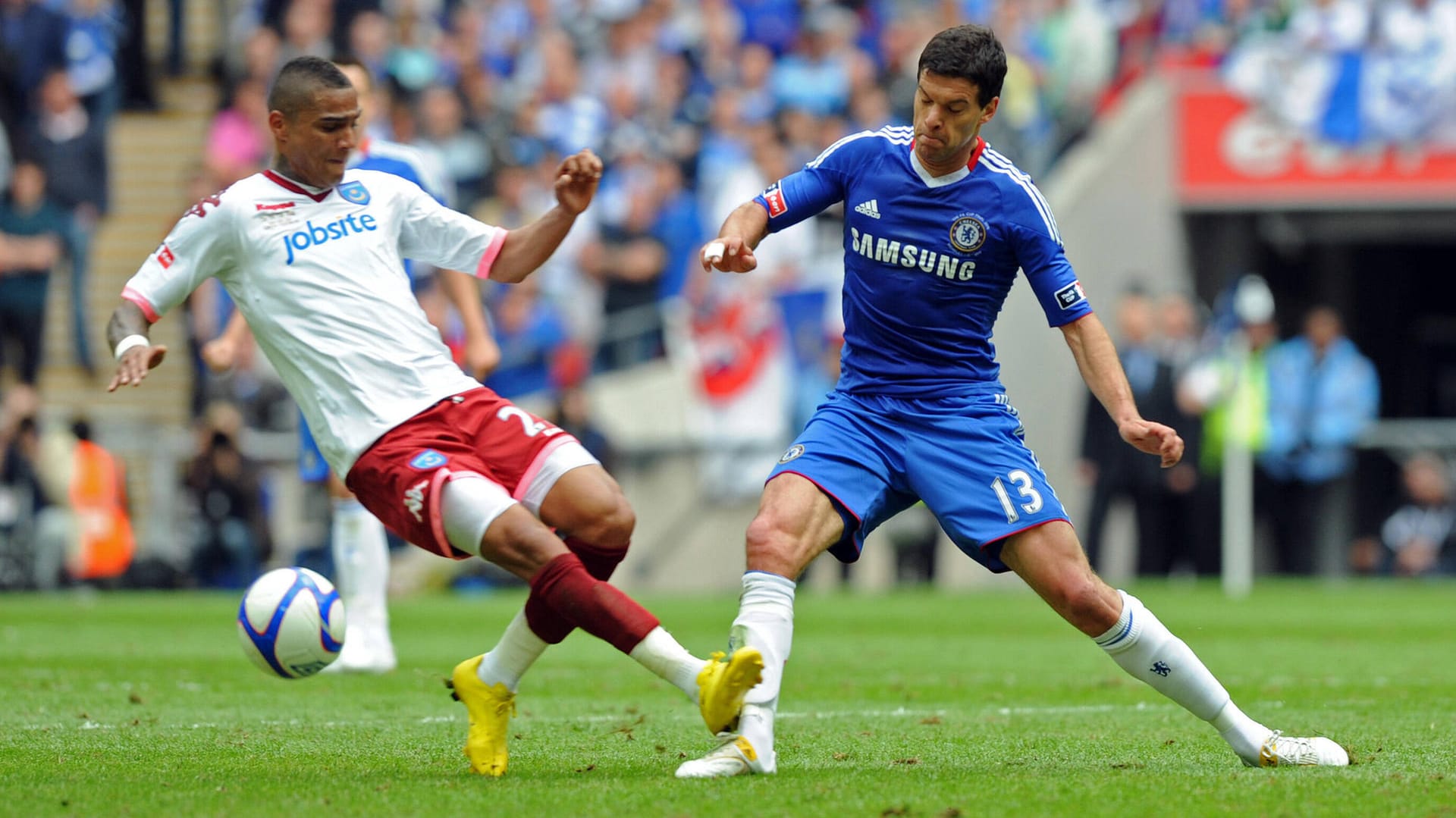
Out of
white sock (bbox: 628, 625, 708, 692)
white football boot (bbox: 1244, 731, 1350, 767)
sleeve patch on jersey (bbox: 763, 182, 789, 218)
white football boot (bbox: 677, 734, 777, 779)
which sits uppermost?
sleeve patch on jersey (bbox: 763, 182, 789, 218)

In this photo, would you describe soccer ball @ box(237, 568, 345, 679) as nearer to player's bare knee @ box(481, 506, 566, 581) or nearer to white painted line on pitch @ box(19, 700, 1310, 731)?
player's bare knee @ box(481, 506, 566, 581)

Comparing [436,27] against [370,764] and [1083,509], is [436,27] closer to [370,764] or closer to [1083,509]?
[1083,509]

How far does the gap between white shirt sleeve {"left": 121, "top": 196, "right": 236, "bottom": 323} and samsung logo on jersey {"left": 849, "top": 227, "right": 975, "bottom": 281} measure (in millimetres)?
2190

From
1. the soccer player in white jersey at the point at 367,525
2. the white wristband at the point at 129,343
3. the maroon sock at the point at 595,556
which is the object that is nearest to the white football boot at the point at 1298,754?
the maroon sock at the point at 595,556

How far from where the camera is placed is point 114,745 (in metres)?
7.25

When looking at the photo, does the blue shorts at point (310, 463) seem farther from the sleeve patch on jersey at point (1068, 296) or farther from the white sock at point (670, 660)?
the sleeve patch on jersey at point (1068, 296)

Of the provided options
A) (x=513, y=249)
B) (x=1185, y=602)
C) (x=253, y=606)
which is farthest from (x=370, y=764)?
(x=1185, y=602)

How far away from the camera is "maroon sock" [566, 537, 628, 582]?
6.66 m

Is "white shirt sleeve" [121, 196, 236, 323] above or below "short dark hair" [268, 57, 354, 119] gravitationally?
below

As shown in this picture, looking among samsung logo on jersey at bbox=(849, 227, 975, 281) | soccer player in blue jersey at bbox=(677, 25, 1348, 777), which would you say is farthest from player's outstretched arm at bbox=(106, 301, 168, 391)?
samsung logo on jersey at bbox=(849, 227, 975, 281)

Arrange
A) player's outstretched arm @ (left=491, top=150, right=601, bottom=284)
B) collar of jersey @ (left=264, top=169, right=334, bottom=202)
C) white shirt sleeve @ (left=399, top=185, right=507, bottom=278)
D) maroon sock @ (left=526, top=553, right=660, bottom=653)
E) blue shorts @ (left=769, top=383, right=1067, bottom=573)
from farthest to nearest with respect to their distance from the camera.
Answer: white shirt sleeve @ (left=399, top=185, right=507, bottom=278) → collar of jersey @ (left=264, top=169, right=334, bottom=202) → player's outstretched arm @ (left=491, top=150, right=601, bottom=284) → blue shorts @ (left=769, top=383, right=1067, bottom=573) → maroon sock @ (left=526, top=553, right=660, bottom=653)

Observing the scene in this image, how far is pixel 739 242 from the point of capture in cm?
635

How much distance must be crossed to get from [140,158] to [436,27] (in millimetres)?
3740

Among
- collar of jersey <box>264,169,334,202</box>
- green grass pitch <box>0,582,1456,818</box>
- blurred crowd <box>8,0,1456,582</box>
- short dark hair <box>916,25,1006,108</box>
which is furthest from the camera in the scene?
blurred crowd <box>8,0,1456,582</box>
